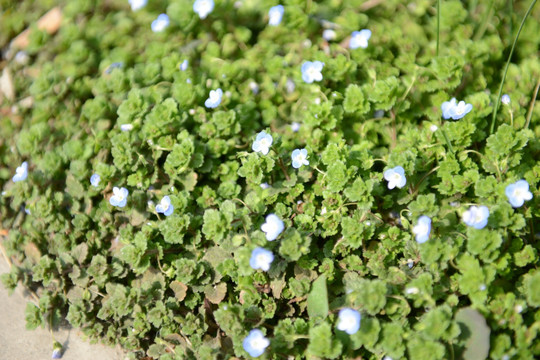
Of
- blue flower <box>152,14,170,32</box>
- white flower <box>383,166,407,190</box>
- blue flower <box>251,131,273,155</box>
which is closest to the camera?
white flower <box>383,166,407,190</box>

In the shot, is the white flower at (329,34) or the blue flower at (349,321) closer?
the blue flower at (349,321)

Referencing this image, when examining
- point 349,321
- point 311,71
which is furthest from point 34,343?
point 311,71

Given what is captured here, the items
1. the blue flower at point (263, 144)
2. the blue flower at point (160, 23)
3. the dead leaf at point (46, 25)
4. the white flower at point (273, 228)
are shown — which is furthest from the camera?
the dead leaf at point (46, 25)

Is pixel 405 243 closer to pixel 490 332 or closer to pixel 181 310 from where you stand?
pixel 490 332

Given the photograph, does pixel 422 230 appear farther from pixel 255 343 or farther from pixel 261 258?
pixel 255 343

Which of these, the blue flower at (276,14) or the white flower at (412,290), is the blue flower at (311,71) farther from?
the white flower at (412,290)

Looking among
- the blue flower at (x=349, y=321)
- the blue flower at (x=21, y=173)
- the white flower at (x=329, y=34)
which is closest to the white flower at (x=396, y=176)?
the blue flower at (x=349, y=321)

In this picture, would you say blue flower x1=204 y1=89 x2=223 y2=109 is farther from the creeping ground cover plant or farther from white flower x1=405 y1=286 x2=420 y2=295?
white flower x1=405 y1=286 x2=420 y2=295

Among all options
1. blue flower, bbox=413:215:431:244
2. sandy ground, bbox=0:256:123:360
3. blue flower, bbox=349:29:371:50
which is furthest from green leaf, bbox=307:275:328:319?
blue flower, bbox=349:29:371:50

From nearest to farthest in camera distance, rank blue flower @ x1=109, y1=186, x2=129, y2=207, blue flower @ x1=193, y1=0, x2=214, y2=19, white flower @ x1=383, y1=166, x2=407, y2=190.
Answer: white flower @ x1=383, y1=166, x2=407, y2=190, blue flower @ x1=109, y1=186, x2=129, y2=207, blue flower @ x1=193, y1=0, x2=214, y2=19
